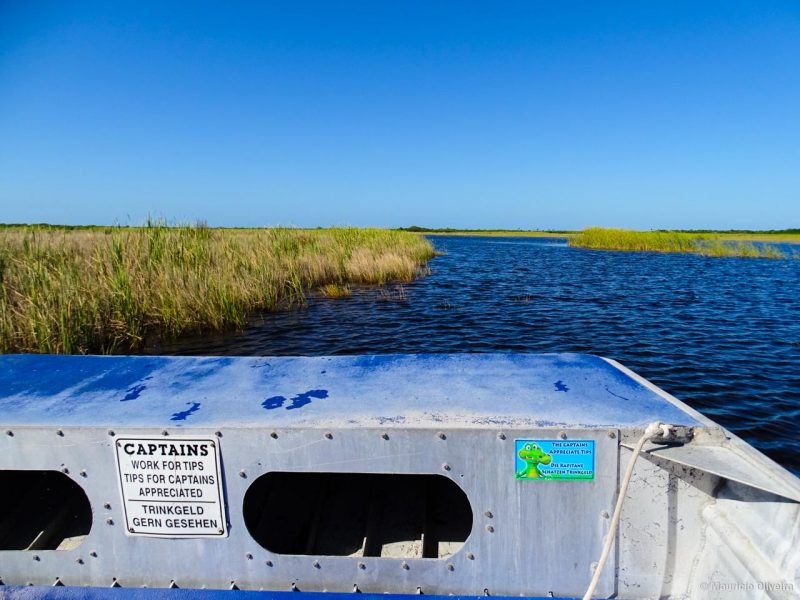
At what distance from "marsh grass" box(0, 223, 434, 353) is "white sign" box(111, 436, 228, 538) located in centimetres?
Answer: 546

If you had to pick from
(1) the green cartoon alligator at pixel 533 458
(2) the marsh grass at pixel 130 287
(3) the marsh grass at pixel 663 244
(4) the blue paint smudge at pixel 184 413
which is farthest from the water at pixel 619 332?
(3) the marsh grass at pixel 663 244

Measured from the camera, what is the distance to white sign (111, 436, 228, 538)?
6.35 feet

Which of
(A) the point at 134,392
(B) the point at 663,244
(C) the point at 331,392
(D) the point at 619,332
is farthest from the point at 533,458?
(B) the point at 663,244

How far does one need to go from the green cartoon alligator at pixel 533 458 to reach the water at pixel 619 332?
4.27 metres

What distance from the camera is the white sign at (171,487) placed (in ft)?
6.35

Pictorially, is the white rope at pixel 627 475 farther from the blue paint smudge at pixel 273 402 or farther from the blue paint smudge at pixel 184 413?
the blue paint smudge at pixel 184 413

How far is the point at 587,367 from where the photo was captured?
2.69m

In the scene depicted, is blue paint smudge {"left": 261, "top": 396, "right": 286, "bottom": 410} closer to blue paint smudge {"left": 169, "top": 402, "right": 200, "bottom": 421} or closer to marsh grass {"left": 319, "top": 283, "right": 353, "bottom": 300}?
blue paint smudge {"left": 169, "top": 402, "right": 200, "bottom": 421}

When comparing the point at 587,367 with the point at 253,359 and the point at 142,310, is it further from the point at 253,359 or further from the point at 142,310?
the point at 142,310

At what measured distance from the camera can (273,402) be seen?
2164 mm

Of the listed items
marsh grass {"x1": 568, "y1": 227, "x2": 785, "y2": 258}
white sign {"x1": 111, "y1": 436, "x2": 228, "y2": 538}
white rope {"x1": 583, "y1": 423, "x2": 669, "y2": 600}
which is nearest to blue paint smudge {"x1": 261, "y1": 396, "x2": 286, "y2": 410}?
white sign {"x1": 111, "y1": 436, "x2": 228, "y2": 538}

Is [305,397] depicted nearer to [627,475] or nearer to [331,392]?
[331,392]

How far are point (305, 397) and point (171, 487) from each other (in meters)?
0.71

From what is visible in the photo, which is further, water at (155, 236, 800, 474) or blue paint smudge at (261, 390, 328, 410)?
water at (155, 236, 800, 474)
